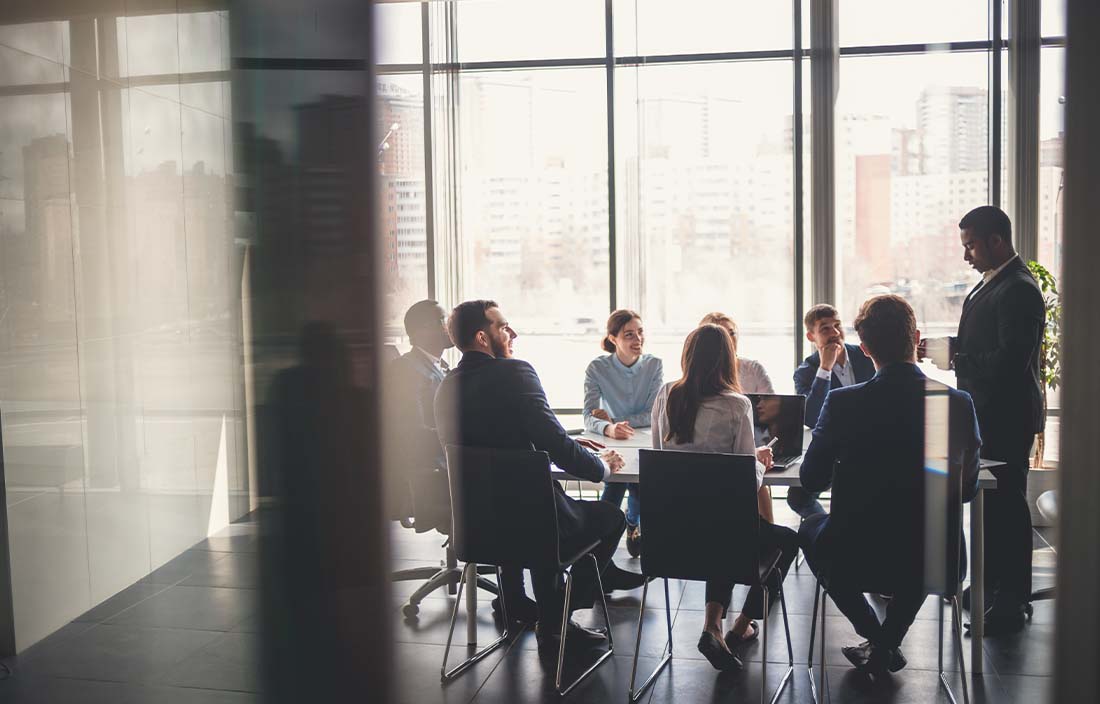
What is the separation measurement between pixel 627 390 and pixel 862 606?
1633 millimetres

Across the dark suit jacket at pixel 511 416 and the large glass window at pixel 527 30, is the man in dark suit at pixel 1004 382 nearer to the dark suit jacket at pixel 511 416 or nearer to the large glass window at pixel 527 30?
the dark suit jacket at pixel 511 416

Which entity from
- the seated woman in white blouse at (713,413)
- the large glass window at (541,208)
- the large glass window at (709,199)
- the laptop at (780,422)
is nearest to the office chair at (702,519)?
the seated woman in white blouse at (713,413)

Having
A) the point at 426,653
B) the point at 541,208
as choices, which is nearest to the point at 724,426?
the point at 426,653

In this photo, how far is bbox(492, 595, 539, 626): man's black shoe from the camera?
353cm

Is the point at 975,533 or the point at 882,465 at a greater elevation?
the point at 882,465

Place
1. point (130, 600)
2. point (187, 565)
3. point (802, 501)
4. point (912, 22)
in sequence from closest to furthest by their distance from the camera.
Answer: point (187, 565), point (130, 600), point (802, 501), point (912, 22)

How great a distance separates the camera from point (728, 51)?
558cm

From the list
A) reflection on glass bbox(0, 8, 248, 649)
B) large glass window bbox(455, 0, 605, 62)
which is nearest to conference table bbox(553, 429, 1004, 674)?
reflection on glass bbox(0, 8, 248, 649)

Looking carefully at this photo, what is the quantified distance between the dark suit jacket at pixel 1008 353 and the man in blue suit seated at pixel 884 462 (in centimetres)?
60

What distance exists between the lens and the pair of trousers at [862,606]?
2779 mm

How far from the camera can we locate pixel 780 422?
137 inches

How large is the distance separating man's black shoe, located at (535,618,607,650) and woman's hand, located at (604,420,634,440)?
81cm

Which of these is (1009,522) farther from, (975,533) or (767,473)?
(767,473)

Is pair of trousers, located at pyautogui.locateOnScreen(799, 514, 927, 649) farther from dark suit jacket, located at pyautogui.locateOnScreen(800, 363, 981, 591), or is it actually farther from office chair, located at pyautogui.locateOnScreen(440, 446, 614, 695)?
office chair, located at pyautogui.locateOnScreen(440, 446, 614, 695)
